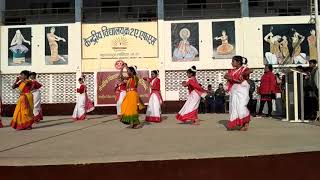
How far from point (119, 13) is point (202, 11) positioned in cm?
450

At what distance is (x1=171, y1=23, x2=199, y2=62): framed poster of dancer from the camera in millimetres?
26750

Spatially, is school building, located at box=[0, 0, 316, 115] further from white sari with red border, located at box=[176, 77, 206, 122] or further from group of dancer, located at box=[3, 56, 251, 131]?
white sari with red border, located at box=[176, 77, 206, 122]

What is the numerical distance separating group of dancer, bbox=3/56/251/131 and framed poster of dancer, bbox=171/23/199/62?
26.6 feet

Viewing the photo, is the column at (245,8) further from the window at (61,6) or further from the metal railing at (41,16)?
the window at (61,6)

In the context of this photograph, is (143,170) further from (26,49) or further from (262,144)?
(26,49)

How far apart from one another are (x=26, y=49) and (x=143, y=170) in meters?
21.2

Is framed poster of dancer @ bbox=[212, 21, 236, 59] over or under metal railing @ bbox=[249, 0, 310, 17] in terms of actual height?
under

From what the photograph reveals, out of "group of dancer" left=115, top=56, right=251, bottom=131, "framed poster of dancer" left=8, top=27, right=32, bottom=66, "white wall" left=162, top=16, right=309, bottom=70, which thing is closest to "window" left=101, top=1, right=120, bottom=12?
"white wall" left=162, top=16, right=309, bottom=70

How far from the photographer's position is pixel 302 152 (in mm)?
7801

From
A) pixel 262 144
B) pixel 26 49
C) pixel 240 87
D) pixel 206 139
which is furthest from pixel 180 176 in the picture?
pixel 26 49

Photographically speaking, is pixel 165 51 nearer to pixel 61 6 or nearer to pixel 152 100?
pixel 61 6

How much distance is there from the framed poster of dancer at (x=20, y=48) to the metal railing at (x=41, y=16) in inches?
81.5

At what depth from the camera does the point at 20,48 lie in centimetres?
2728

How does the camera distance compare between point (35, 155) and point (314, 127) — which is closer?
point (35, 155)
